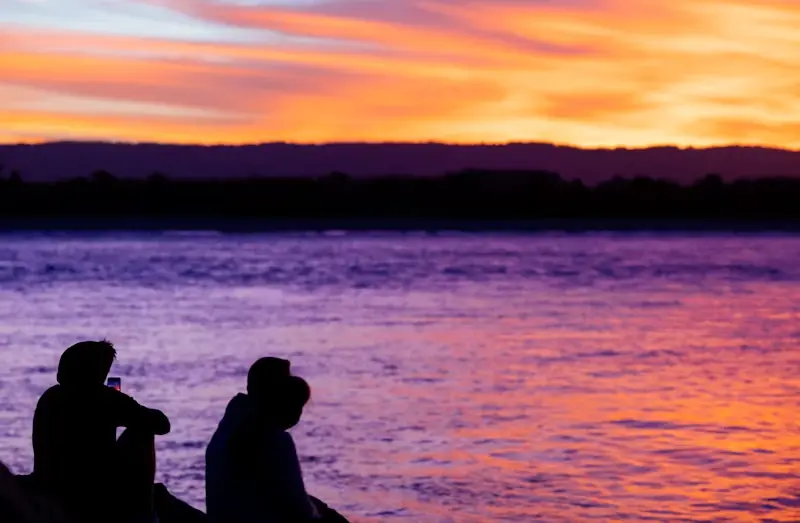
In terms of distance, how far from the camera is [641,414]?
1459 cm

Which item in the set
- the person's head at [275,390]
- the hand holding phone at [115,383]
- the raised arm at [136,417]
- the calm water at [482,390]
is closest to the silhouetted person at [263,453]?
the person's head at [275,390]

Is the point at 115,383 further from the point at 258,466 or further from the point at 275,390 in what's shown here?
the point at 275,390

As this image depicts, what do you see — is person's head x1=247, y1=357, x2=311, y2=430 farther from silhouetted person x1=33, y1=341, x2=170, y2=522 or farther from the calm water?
→ the calm water

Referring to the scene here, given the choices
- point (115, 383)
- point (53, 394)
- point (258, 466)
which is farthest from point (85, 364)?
point (258, 466)

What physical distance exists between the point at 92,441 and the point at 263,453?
0.92m

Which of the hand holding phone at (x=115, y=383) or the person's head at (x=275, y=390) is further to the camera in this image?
the hand holding phone at (x=115, y=383)

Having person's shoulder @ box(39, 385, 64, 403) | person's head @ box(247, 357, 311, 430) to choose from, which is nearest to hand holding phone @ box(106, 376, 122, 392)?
person's shoulder @ box(39, 385, 64, 403)

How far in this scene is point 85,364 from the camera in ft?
19.0

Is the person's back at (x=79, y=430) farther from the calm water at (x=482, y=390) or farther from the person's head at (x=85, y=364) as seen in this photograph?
the calm water at (x=482, y=390)

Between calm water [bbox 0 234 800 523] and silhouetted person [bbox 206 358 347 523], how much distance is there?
4.36 m

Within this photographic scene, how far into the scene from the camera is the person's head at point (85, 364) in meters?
5.80

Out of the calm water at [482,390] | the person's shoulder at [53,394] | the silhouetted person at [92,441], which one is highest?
the person's shoulder at [53,394]

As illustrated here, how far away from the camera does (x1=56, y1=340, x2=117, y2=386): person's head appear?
19.0ft

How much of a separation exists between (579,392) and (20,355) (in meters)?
8.02
